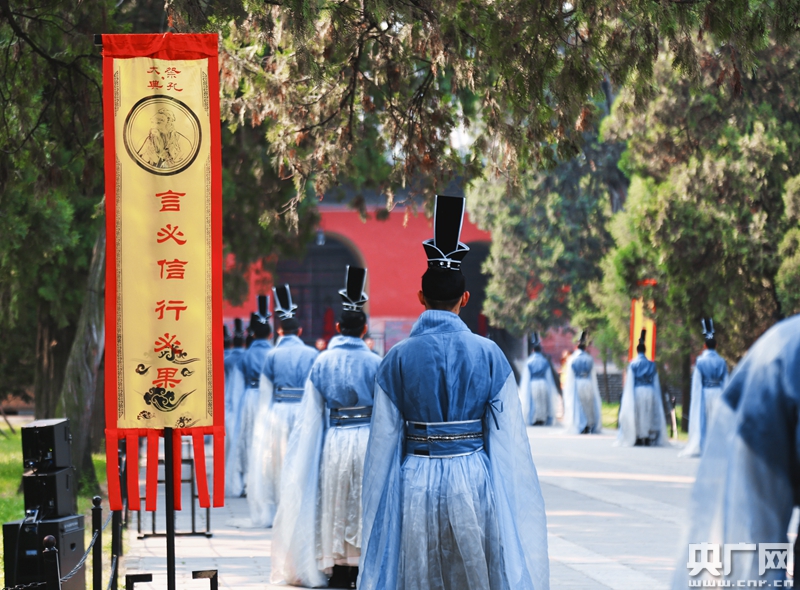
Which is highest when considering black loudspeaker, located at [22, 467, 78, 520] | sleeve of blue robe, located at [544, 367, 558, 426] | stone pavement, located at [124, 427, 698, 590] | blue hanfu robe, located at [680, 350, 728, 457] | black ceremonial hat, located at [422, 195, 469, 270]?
black ceremonial hat, located at [422, 195, 469, 270]

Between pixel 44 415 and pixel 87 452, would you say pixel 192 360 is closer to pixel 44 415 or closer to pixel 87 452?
pixel 87 452

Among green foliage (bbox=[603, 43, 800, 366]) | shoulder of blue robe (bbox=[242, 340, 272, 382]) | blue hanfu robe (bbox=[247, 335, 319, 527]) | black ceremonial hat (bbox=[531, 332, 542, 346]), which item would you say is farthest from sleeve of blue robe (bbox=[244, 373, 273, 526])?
black ceremonial hat (bbox=[531, 332, 542, 346])

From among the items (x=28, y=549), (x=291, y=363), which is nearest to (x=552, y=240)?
(x=291, y=363)

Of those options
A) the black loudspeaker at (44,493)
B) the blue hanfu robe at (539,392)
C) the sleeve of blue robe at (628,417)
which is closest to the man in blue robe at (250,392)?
the black loudspeaker at (44,493)

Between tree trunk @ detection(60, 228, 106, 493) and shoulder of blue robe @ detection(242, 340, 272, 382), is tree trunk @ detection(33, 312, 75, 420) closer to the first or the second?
→ tree trunk @ detection(60, 228, 106, 493)

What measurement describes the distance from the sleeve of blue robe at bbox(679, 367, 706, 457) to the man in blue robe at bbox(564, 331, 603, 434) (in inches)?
242

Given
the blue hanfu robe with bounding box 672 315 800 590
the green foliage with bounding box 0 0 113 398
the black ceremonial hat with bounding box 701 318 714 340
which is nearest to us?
the blue hanfu robe with bounding box 672 315 800 590

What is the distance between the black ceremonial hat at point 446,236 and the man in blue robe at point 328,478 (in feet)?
8.45

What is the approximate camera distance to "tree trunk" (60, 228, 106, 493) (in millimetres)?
11922

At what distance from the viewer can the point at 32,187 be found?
9594 millimetres

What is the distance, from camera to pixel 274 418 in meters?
10.8

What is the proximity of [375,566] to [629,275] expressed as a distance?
15.3 m

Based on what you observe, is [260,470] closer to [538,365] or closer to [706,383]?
[706,383]

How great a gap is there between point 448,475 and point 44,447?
8.73 ft
